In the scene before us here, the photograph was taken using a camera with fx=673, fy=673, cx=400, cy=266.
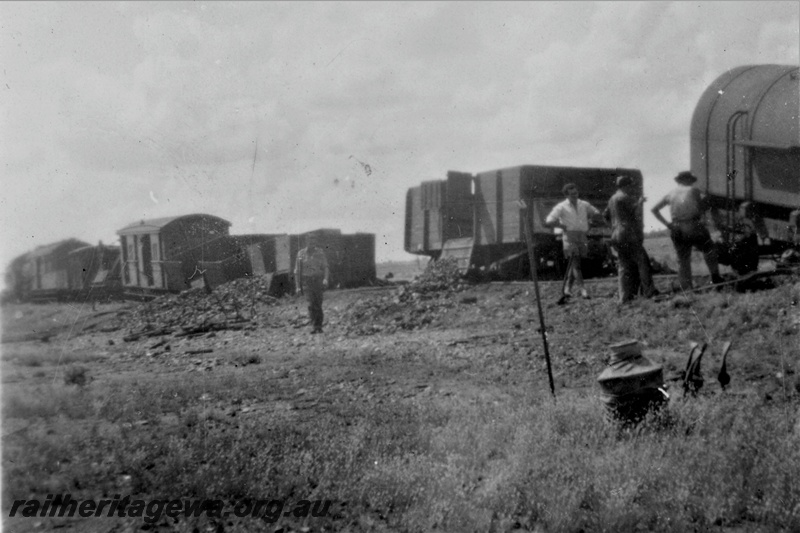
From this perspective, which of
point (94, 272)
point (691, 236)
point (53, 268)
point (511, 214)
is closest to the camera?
point (691, 236)

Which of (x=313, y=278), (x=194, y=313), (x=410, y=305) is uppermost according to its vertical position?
(x=313, y=278)

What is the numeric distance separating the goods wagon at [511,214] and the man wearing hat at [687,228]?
353 cm

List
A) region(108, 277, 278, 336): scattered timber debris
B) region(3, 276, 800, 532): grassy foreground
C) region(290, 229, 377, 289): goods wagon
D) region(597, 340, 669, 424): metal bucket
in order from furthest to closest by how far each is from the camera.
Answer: region(290, 229, 377, 289): goods wagon, region(108, 277, 278, 336): scattered timber debris, region(597, 340, 669, 424): metal bucket, region(3, 276, 800, 532): grassy foreground

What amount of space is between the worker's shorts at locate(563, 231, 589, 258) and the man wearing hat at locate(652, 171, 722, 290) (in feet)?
4.06

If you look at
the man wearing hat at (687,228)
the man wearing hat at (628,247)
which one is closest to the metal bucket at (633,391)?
the man wearing hat at (628,247)

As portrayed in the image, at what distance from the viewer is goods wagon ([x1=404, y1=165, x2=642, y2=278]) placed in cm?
1352

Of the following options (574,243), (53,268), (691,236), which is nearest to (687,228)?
(691,236)

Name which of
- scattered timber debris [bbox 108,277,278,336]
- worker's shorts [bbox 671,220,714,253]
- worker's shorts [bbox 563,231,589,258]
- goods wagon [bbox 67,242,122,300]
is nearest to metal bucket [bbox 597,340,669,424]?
worker's shorts [bbox 671,220,714,253]

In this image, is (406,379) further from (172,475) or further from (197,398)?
(172,475)

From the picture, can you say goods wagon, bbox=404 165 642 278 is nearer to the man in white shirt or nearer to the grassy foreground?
the man in white shirt

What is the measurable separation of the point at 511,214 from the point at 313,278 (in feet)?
16.1

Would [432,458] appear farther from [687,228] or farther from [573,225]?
[687,228]

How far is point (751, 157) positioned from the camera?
10.2 meters

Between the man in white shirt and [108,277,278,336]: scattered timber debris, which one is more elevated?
the man in white shirt
